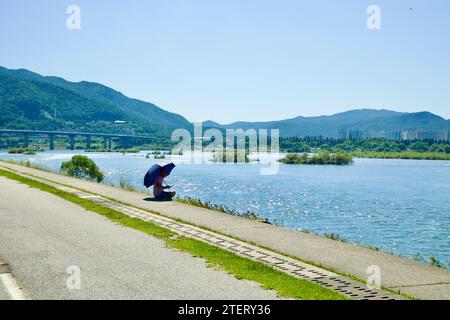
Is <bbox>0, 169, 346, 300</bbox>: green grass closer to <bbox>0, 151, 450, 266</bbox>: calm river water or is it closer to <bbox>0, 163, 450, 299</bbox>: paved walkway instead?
<bbox>0, 163, 450, 299</bbox>: paved walkway

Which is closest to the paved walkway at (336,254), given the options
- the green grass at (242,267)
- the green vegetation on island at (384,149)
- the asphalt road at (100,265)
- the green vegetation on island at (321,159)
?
the green grass at (242,267)

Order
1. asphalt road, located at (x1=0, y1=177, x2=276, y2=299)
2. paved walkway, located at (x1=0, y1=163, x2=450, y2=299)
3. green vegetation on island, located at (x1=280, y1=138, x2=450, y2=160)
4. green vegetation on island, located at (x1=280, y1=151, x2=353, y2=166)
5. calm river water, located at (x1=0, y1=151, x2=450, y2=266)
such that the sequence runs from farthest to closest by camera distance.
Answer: green vegetation on island, located at (x1=280, y1=138, x2=450, y2=160) < green vegetation on island, located at (x1=280, y1=151, x2=353, y2=166) < calm river water, located at (x1=0, y1=151, x2=450, y2=266) < paved walkway, located at (x1=0, y1=163, x2=450, y2=299) < asphalt road, located at (x1=0, y1=177, x2=276, y2=299)

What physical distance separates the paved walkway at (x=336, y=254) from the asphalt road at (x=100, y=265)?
2410mm

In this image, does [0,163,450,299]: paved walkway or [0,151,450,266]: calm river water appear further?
[0,151,450,266]: calm river water

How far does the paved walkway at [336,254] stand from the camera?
8.80m

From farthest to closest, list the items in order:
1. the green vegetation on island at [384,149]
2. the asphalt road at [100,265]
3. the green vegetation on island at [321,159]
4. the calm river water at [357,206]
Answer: the green vegetation on island at [384,149] → the green vegetation on island at [321,159] → the calm river water at [357,206] → the asphalt road at [100,265]

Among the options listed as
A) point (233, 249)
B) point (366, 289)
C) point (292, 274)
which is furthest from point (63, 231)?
point (366, 289)

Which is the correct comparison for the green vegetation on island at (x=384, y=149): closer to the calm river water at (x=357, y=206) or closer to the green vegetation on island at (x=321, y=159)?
the green vegetation on island at (x=321, y=159)

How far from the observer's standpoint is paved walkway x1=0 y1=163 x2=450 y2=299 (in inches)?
346

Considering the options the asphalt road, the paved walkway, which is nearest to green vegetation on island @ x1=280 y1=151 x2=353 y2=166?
the paved walkway

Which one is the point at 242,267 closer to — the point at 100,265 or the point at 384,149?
the point at 100,265

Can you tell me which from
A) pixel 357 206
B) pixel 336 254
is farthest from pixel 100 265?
pixel 357 206

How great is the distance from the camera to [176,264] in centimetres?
989

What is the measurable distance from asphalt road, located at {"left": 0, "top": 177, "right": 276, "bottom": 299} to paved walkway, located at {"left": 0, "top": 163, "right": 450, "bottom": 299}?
2410 mm
